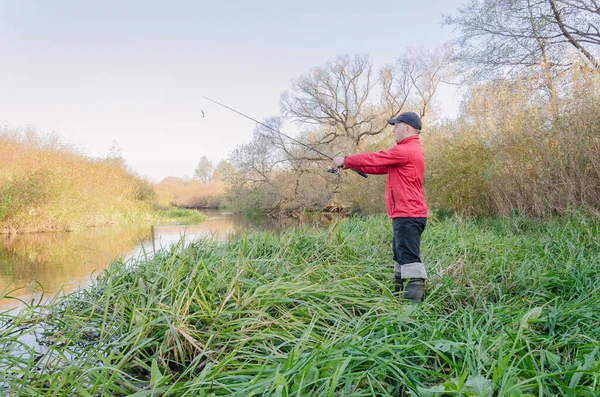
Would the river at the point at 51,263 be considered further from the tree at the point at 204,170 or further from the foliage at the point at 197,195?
the tree at the point at 204,170

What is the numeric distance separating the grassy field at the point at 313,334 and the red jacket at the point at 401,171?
2.32 ft

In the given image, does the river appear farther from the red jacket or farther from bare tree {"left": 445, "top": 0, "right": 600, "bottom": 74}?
bare tree {"left": 445, "top": 0, "right": 600, "bottom": 74}

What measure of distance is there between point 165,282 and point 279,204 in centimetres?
2106

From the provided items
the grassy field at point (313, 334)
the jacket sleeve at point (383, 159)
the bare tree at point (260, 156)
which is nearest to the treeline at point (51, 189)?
the bare tree at point (260, 156)

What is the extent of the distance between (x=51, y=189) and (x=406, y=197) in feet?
43.0

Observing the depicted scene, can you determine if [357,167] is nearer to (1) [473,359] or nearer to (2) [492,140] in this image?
(1) [473,359]

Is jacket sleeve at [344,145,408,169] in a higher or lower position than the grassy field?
higher

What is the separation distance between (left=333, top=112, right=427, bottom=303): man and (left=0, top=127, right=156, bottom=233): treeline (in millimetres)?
12600

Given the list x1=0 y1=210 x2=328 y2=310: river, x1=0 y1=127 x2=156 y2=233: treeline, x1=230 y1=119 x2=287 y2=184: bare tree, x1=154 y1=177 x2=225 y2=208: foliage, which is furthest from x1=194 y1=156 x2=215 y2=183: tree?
x1=0 y1=210 x2=328 y2=310: river

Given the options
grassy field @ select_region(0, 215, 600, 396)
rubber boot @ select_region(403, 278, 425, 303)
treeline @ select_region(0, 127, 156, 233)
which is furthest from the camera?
treeline @ select_region(0, 127, 156, 233)

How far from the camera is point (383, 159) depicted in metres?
3.08

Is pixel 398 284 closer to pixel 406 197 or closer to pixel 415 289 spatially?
pixel 415 289

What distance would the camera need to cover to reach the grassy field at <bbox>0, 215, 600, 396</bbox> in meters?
1.62

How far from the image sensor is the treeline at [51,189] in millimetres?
11945
